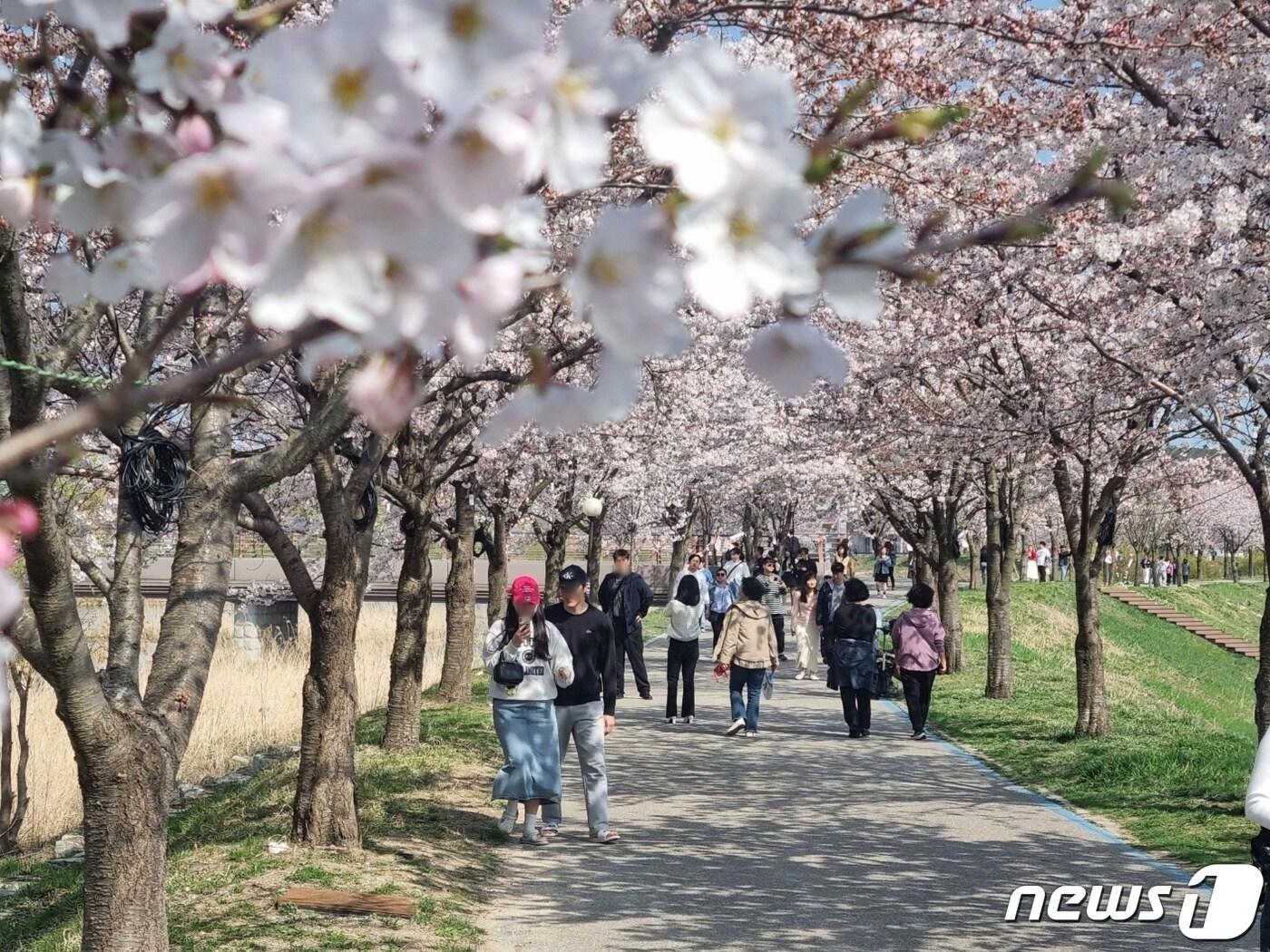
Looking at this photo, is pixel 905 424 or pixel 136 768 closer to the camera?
pixel 136 768

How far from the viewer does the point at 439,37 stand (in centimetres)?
112

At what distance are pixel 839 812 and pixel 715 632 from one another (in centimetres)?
960

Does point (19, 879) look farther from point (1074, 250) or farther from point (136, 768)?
point (1074, 250)

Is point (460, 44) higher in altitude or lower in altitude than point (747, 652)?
higher

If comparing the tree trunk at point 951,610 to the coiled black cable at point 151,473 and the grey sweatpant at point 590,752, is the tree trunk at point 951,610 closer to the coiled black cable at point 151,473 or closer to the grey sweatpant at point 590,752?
the grey sweatpant at point 590,752

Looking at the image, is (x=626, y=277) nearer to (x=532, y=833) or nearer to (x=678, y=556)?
(x=532, y=833)

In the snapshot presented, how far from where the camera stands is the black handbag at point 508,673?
9.45 metres

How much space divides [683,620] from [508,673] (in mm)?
7392

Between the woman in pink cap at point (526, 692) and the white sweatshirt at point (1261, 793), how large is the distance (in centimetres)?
547

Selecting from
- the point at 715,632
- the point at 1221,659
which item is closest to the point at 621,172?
the point at 715,632

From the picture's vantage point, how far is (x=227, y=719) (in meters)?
17.4

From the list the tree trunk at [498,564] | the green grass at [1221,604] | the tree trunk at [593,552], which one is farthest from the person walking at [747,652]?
the green grass at [1221,604]

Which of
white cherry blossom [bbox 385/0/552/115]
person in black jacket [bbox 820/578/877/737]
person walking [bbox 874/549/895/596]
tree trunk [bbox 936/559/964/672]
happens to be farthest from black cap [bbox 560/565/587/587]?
person walking [bbox 874/549/895/596]
